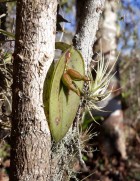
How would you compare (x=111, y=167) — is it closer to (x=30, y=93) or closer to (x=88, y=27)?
(x=88, y=27)

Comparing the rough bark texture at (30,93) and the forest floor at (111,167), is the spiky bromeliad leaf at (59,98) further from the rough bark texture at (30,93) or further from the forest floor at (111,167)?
the forest floor at (111,167)

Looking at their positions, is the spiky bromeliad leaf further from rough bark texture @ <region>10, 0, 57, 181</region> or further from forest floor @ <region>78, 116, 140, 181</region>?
forest floor @ <region>78, 116, 140, 181</region>

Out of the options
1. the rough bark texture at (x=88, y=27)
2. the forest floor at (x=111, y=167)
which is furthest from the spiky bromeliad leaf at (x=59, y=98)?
the forest floor at (x=111, y=167)

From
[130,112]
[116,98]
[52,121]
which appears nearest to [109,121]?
[116,98]

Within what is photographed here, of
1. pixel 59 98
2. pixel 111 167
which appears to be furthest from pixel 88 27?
pixel 111 167

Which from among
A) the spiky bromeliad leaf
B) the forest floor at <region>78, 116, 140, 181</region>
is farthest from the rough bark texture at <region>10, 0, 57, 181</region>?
the forest floor at <region>78, 116, 140, 181</region>

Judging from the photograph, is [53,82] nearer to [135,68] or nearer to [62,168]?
[62,168]
